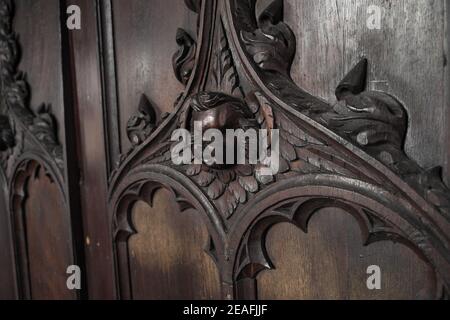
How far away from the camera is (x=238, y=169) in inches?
25.8

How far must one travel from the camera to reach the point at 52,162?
3.16 feet

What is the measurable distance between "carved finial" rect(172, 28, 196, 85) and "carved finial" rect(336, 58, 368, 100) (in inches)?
10.3

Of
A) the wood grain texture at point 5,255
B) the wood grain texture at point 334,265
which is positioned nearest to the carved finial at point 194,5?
the wood grain texture at point 334,265

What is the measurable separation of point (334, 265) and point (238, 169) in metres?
0.19

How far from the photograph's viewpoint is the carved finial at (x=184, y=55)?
71 cm

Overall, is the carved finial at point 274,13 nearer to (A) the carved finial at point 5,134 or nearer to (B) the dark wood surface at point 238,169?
(B) the dark wood surface at point 238,169

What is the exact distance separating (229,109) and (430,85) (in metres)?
0.26

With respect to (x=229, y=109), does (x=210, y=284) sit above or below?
below

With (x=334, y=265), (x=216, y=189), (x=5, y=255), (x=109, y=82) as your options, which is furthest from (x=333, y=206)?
(x=5, y=255)

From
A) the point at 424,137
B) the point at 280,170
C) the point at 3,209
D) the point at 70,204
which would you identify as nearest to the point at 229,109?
the point at 280,170

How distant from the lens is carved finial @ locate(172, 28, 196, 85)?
0.71m

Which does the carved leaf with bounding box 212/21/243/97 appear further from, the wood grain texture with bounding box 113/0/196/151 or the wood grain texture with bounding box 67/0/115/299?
the wood grain texture with bounding box 67/0/115/299

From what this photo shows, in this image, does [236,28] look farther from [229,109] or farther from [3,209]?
[3,209]

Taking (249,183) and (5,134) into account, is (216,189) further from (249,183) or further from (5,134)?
(5,134)
